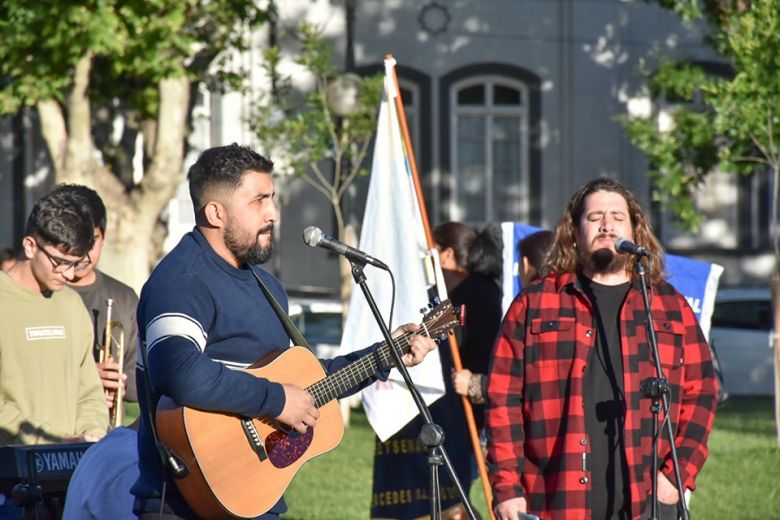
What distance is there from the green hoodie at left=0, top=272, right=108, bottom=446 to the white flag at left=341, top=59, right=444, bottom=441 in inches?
71.4

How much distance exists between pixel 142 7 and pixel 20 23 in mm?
1143

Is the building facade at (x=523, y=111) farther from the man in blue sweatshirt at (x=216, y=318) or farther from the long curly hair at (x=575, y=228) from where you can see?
the man in blue sweatshirt at (x=216, y=318)

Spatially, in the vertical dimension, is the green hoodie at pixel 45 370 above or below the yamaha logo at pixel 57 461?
above

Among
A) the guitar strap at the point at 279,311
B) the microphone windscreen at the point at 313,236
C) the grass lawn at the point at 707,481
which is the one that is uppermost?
the microphone windscreen at the point at 313,236

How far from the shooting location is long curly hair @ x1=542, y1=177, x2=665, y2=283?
546 centimetres

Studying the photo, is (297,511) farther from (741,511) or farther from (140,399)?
(140,399)

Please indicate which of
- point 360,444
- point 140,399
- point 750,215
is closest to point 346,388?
point 140,399

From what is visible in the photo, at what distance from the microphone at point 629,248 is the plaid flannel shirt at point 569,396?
23 centimetres

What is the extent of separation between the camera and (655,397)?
4.96m

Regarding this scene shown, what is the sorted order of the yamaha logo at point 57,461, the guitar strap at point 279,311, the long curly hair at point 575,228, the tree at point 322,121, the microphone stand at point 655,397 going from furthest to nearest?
the tree at point 322,121 → the long curly hair at point 575,228 → the yamaha logo at point 57,461 → the microphone stand at point 655,397 → the guitar strap at point 279,311

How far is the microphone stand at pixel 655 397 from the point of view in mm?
4957

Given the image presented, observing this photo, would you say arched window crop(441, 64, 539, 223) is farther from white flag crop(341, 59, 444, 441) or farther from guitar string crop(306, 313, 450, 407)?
guitar string crop(306, 313, 450, 407)

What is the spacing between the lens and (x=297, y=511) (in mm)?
10219

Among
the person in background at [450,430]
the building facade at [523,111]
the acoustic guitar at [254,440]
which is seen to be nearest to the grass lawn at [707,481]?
the person in background at [450,430]
